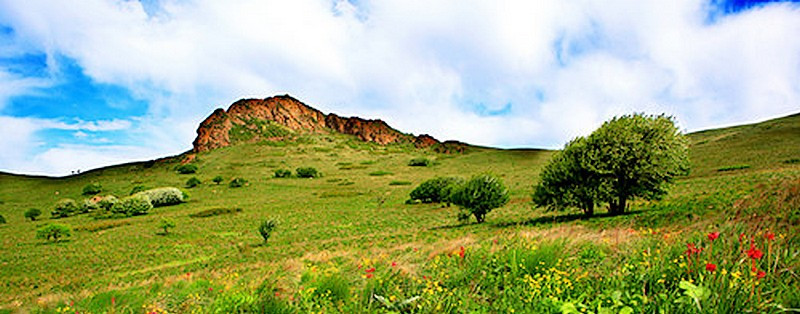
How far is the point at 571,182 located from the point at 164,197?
6859 cm

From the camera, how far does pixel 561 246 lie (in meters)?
6.56

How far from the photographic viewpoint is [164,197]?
64.9 m

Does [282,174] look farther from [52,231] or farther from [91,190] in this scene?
[52,231]

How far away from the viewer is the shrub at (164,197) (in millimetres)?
64375

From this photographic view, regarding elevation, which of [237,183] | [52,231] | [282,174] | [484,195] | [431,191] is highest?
[282,174]

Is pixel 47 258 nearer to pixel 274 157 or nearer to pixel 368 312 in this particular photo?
pixel 368 312

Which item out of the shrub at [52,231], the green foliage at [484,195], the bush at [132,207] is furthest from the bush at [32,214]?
the green foliage at [484,195]

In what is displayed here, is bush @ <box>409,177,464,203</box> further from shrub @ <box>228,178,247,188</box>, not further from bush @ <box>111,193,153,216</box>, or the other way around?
shrub @ <box>228,178,247,188</box>

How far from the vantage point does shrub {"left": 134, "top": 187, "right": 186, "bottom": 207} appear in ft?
A: 211

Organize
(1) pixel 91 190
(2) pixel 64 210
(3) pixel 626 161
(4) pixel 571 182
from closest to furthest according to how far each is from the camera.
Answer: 1. (3) pixel 626 161
2. (4) pixel 571 182
3. (2) pixel 64 210
4. (1) pixel 91 190

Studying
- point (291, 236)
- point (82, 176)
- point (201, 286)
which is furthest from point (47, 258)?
point (82, 176)

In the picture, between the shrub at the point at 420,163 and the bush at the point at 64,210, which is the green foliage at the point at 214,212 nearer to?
the bush at the point at 64,210

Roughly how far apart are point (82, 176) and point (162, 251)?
321 feet

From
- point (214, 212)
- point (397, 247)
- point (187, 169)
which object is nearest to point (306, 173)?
point (187, 169)
